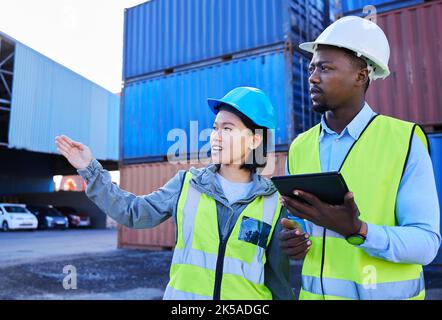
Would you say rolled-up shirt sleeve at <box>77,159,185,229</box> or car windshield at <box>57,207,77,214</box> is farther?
car windshield at <box>57,207,77,214</box>

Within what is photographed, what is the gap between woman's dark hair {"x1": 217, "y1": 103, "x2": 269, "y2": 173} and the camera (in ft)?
5.85

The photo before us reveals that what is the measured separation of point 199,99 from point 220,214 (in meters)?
8.37

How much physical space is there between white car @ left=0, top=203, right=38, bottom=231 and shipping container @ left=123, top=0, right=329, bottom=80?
1199cm

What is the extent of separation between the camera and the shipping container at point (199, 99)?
8.45 metres

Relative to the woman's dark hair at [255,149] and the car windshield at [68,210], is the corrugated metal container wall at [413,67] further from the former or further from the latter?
the car windshield at [68,210]

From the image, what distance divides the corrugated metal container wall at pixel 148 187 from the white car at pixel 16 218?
34.7 ft

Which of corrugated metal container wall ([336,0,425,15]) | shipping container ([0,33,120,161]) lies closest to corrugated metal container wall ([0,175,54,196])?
shipping container ([0,33,120,161])

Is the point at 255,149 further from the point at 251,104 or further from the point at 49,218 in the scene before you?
the point at 49,218

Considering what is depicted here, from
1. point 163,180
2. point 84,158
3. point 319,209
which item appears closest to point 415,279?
point 319,209

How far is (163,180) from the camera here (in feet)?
34.0

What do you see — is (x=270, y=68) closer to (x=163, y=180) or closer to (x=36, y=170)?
(x=163, y=180)

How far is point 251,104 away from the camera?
178cm

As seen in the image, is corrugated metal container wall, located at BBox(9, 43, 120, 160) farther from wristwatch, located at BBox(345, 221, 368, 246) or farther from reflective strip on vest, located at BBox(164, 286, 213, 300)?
wristwatch, located at BBox(345, 221, 368, 246)

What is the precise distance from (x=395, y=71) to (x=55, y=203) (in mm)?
25197
